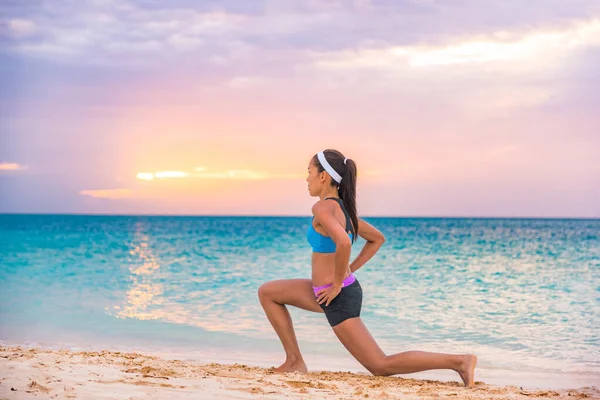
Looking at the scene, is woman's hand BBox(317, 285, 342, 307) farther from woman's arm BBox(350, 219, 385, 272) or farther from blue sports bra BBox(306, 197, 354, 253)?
woman's arm BBox(350, 219, 385, 272)

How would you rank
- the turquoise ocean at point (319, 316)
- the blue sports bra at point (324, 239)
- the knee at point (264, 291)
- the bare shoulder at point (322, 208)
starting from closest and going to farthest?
1. the bare shoulder at point (322, 208)
2. the blue sports bra at point (324, 239)
3. the knee at point (264, 291)
4. the turquoise ocean at point (319, 316)

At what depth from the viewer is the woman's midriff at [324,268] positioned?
15.0 ft

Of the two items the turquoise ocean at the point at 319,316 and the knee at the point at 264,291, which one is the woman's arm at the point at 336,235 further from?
the turquoise ocean at the point at 319,316

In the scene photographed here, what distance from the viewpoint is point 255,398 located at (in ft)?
12.6

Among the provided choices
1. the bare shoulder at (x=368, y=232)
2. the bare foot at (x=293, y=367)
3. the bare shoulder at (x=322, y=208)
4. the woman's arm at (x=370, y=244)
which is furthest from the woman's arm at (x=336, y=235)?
the bare foot at (x=293, y=367)

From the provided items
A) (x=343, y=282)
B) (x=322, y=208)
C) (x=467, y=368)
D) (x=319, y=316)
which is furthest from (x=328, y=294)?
(x=319, y=316)

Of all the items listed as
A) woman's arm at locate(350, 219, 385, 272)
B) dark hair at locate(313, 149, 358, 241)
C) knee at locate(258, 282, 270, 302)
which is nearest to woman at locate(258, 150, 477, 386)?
dark hair at locate(313, 149, 358, 241)

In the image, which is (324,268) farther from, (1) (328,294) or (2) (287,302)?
(2) (287,302)

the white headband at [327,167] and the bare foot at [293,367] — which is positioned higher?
the white headband at [327,167]

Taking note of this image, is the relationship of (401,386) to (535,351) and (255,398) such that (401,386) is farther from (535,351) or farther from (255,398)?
(535,351)

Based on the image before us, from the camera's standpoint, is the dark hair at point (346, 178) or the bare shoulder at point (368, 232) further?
the bare shoulder at point (368, 232)

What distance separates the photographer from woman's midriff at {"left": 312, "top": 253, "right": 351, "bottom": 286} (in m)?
4.57

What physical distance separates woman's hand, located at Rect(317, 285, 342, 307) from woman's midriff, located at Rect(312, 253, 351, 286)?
0.24 feet

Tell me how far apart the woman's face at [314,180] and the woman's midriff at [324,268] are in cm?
45
